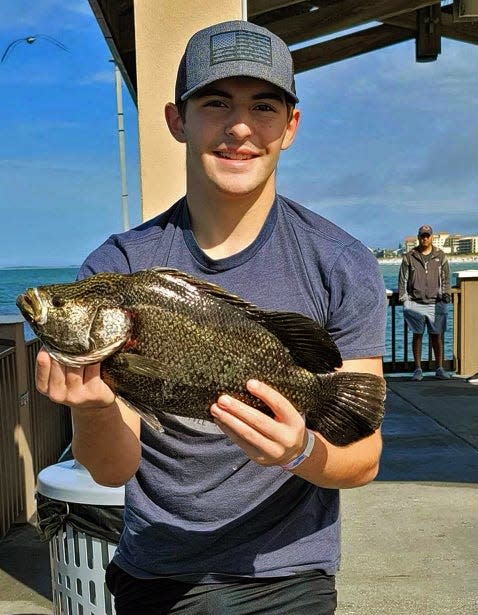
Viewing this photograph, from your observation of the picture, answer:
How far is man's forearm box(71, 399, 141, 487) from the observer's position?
1812 millimetres

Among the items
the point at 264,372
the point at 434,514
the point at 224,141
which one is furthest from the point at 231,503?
the point at 434,514

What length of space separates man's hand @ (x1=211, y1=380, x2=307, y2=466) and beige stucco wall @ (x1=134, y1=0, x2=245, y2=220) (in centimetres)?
272

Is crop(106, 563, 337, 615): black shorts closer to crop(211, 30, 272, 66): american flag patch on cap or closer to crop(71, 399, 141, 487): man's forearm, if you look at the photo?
crop(71, 399, 141, 487): man's forearm

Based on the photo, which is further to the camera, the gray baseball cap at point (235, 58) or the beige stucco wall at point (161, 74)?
the beige stucco wall at point (161, 74)

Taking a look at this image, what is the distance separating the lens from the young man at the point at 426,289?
10.8m

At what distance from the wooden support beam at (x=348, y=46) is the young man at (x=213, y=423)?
841cm

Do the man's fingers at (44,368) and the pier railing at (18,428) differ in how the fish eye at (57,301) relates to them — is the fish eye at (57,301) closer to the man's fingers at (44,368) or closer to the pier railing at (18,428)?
the man's fingers at (44,368)

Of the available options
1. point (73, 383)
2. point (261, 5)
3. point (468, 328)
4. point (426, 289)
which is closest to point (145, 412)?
point (73, 383)

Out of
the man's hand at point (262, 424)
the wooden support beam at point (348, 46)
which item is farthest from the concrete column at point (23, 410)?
the wooden support beam at point (348, 46)

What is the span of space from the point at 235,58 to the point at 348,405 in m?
0.86

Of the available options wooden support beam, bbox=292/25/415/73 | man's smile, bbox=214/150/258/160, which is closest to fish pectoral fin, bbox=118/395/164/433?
man's smile, bbox=214/150/258/160

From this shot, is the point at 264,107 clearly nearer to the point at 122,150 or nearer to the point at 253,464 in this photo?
the point at 253,464

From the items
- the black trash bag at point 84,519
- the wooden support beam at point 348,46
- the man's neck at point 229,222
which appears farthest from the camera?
the wooden support beam at point 348,46

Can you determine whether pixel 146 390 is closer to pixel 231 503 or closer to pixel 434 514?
pixel 231 503
